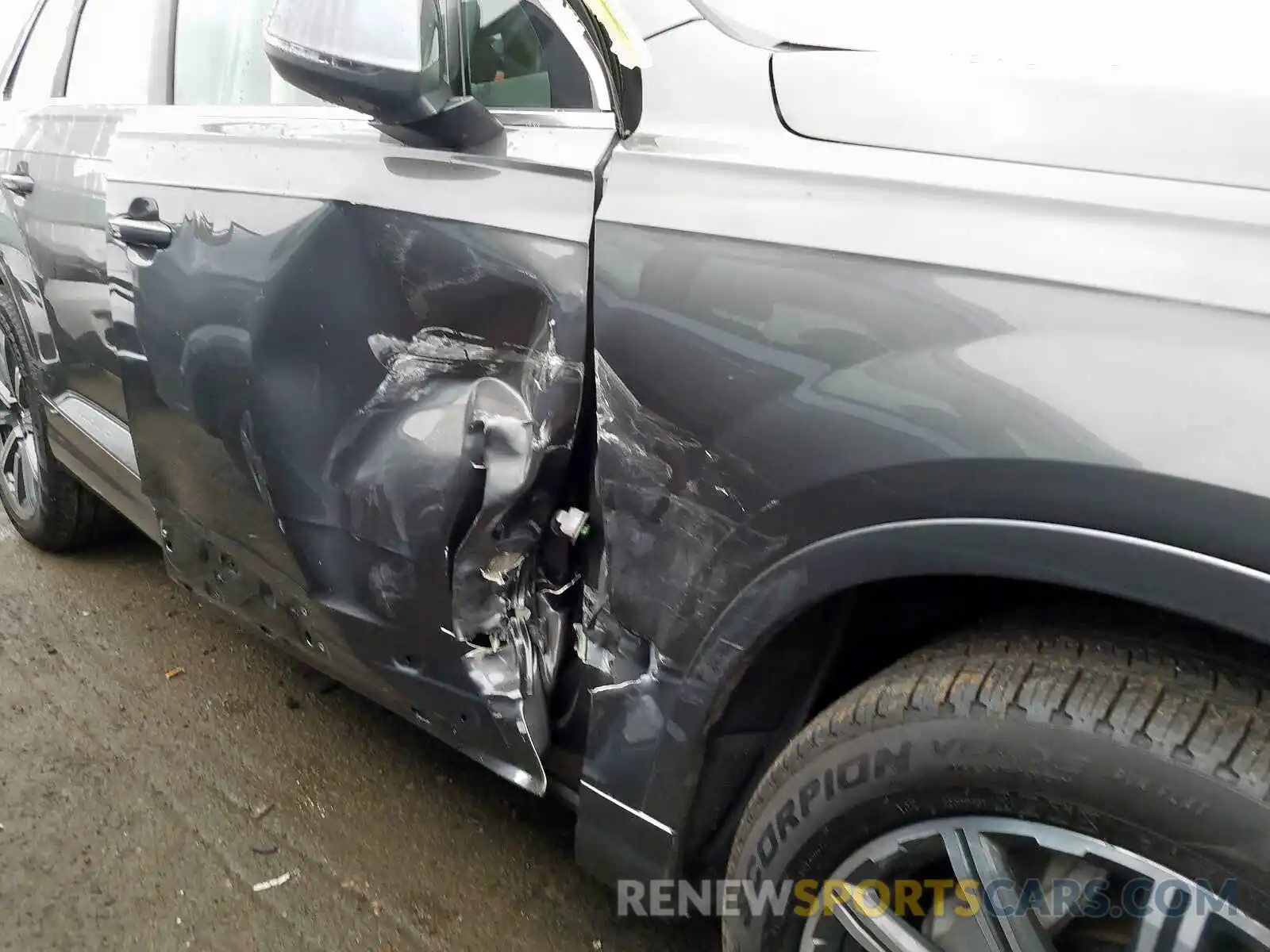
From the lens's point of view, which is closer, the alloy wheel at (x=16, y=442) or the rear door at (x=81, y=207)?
the rear door at (x=81, y=207)

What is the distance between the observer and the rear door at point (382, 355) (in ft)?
4.10

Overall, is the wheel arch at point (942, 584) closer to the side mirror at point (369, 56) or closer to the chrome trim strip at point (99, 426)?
the side mirror at point (369, 56)

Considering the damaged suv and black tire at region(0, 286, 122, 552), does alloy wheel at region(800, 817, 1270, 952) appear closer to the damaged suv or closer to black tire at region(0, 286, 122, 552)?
the damaged suv

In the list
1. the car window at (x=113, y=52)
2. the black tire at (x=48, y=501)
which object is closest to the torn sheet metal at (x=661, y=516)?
the car window at (x=113, y=52)

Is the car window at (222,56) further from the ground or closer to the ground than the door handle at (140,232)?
further from the ground

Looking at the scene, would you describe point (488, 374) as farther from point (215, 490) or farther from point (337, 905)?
point (337, 905)

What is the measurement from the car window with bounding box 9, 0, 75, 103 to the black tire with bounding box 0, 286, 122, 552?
562 mm

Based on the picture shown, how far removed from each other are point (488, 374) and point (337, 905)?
3.34 ft

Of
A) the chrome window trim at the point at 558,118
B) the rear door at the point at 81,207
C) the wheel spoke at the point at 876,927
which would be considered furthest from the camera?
the rear door at the point at 81,207

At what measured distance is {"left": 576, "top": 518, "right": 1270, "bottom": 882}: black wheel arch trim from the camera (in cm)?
79

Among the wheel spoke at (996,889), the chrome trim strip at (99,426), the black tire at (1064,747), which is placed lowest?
the chrome trim strip at (99,426)

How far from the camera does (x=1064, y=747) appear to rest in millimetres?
884

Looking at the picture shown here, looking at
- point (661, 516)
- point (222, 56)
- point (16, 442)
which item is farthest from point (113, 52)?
point (661, 516)

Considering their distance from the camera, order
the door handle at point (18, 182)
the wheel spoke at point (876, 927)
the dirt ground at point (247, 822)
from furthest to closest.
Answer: the door handle at point (18, 182) → the dirt ground at point (247, 822) → the wheel spoke at point (876, 927)
